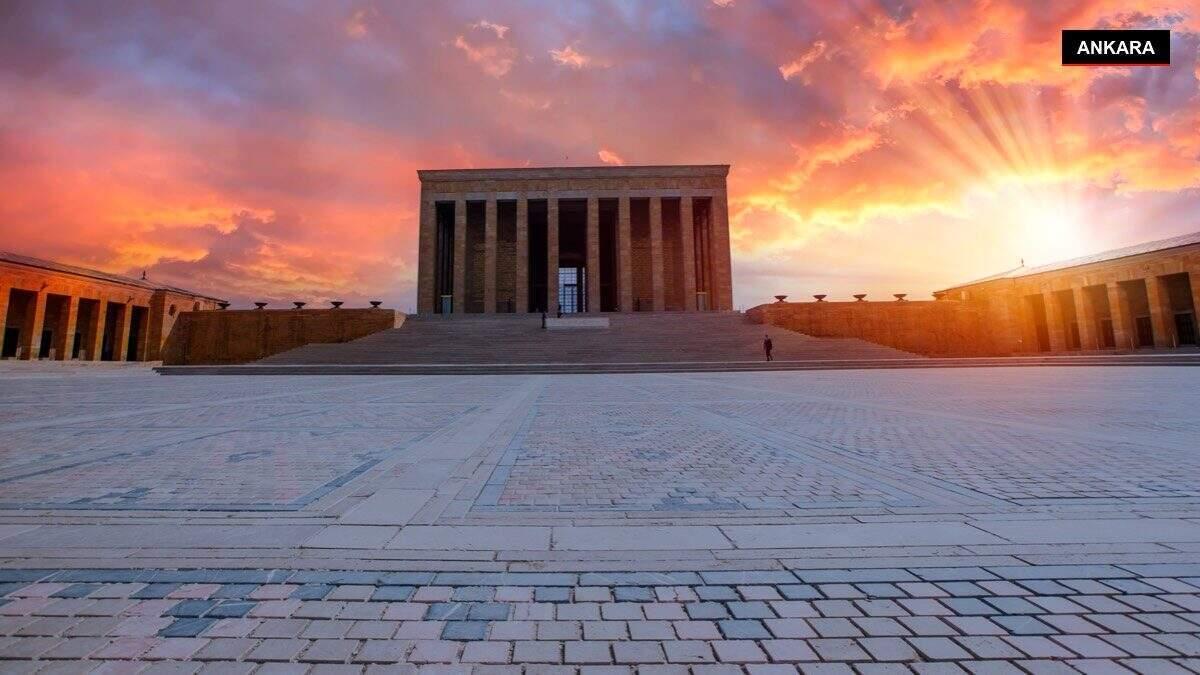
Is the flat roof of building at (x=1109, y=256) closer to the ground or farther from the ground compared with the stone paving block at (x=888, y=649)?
farther from the ground

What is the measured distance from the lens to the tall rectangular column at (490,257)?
3872cm

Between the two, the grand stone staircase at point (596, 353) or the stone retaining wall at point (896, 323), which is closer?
the grand stone staircase at point (596, 353)

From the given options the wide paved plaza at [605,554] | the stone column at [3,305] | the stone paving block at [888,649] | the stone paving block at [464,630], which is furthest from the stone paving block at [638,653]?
the stone column at [3,305]

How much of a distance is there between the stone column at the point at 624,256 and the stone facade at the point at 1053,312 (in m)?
10.2

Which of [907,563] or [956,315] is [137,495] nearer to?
[907,563]

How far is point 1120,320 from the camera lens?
36281 millimetres

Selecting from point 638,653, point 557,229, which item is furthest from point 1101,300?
point 638,653

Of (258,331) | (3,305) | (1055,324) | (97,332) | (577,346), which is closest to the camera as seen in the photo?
(577,346)

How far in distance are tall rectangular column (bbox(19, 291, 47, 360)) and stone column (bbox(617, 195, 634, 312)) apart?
141ft

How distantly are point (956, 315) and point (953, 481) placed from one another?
35173mm

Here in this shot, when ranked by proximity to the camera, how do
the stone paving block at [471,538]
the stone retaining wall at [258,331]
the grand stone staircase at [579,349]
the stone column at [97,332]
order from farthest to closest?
1. the stone column at [97,332]
2. the stone retaining wall at [258,331]
3. the grand stone staircase at [579,349]
4. the stone paving block at [471,538]

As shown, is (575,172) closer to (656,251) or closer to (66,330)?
(656,251)

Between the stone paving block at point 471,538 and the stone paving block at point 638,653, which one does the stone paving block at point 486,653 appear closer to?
the stone paving block at point 638,653

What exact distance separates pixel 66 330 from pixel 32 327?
7.14ft
